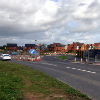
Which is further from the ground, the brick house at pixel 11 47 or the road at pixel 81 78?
the brick house at pixel 11 47

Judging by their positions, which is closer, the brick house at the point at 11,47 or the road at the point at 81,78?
the road at the point at 81,78

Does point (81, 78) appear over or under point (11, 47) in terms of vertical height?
under

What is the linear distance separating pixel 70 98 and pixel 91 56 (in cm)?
3463

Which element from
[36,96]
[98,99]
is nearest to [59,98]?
[36,96]

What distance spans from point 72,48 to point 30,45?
1353 inches

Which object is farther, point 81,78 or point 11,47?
point 11,47

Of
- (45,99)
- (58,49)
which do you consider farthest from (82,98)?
(58,49)

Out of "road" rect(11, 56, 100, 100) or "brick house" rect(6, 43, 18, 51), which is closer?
"road" rect(11, 56, 100, 100)

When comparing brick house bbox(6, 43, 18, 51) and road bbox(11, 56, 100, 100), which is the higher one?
brick house bbox(6, 43, 18, 51)

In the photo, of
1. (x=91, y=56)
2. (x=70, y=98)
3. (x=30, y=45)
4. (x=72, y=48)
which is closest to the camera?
(x=70, y=98)

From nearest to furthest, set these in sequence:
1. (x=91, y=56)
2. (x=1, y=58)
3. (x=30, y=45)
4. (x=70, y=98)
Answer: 1. (x=70, y=98)
2. (x=1, y=58)
3. (x=91, y=56)
4. (x=30, y=45)

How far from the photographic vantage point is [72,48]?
12388 centimetres

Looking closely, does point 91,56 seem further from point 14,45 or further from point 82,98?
point 14,45

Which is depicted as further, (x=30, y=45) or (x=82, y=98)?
(x=30, y=45)
